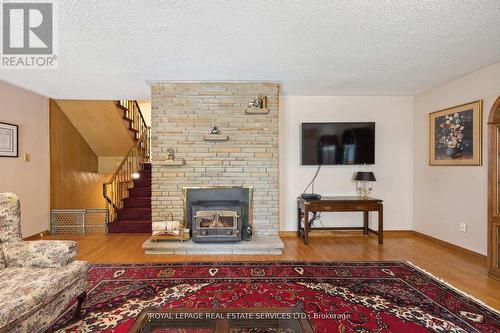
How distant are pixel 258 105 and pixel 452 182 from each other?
10.5 ft

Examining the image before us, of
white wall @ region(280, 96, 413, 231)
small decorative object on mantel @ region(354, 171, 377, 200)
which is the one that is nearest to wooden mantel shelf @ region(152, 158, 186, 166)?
white wall @ region(280, 96, 413, 231)

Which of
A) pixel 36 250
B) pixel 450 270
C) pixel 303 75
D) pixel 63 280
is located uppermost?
pixel 303 75

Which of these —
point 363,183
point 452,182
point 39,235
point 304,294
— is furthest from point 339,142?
point 39,235

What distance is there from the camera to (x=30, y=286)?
5.52ft

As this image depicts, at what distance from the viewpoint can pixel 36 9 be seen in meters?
2.05

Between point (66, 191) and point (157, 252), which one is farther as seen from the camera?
point (66, 191)

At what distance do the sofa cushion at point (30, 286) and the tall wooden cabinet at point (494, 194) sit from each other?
4263 millimetres

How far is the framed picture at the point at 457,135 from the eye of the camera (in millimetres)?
3342

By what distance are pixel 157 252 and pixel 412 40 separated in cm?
410

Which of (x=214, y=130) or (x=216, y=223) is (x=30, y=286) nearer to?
(x=216, y=223)

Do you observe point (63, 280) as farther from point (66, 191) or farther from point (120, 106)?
point (120, 106)

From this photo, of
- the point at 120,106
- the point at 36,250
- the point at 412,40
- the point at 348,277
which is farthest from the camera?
the point at 120,106

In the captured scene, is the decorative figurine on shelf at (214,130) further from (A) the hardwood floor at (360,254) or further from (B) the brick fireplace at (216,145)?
(A) the hardwood floor at (360,254)

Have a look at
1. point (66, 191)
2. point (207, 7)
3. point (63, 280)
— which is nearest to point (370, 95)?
point (207, 7)
